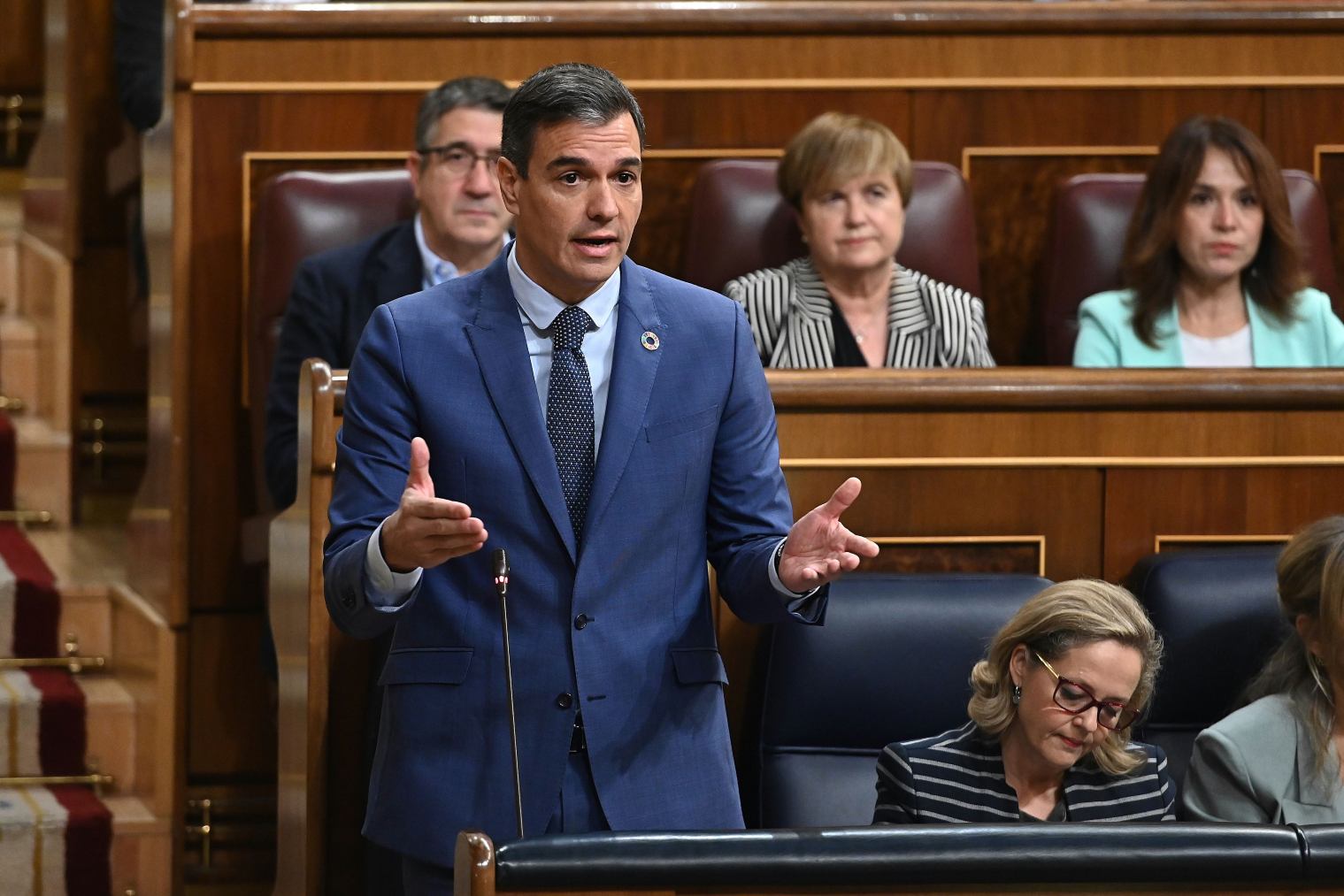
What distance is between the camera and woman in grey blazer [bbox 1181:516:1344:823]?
Result: 933 millimetres

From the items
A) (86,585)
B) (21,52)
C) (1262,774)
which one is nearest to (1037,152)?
(1262,774)

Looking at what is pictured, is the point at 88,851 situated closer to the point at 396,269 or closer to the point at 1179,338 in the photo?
the point at 396,269

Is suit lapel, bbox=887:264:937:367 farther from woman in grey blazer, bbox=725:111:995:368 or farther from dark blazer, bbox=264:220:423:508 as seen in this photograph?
dark blazer, bbox=264:220:423:508

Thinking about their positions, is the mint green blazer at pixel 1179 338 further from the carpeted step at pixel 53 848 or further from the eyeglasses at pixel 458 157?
the carpeted step at pixel 53 848

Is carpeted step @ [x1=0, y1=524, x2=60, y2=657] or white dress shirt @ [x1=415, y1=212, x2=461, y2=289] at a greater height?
white dress shirt @ [x1=415, y1=212, x2=461, y2=289]

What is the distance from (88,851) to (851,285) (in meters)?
0.66

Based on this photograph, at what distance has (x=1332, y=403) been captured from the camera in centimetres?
109

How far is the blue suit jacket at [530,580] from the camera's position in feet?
2.50

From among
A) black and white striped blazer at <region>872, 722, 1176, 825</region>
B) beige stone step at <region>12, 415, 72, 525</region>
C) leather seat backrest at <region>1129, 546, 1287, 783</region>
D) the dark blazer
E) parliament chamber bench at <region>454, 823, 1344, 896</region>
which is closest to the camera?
parliament chamber bench at <region>454, 823, 1344, 896</region>

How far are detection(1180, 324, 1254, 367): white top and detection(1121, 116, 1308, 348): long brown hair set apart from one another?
26 mm

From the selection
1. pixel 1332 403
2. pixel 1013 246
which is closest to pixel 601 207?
pixel 1332 403

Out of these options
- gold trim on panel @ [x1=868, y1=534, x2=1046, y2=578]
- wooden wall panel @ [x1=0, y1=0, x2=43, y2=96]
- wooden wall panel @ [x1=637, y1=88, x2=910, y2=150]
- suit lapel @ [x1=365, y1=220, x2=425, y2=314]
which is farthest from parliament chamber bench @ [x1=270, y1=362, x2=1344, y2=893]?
wooden wall panel @ [x1=0, y1=0, x2=43, y2=96]

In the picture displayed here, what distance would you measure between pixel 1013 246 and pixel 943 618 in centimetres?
60

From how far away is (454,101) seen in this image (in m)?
1.26
